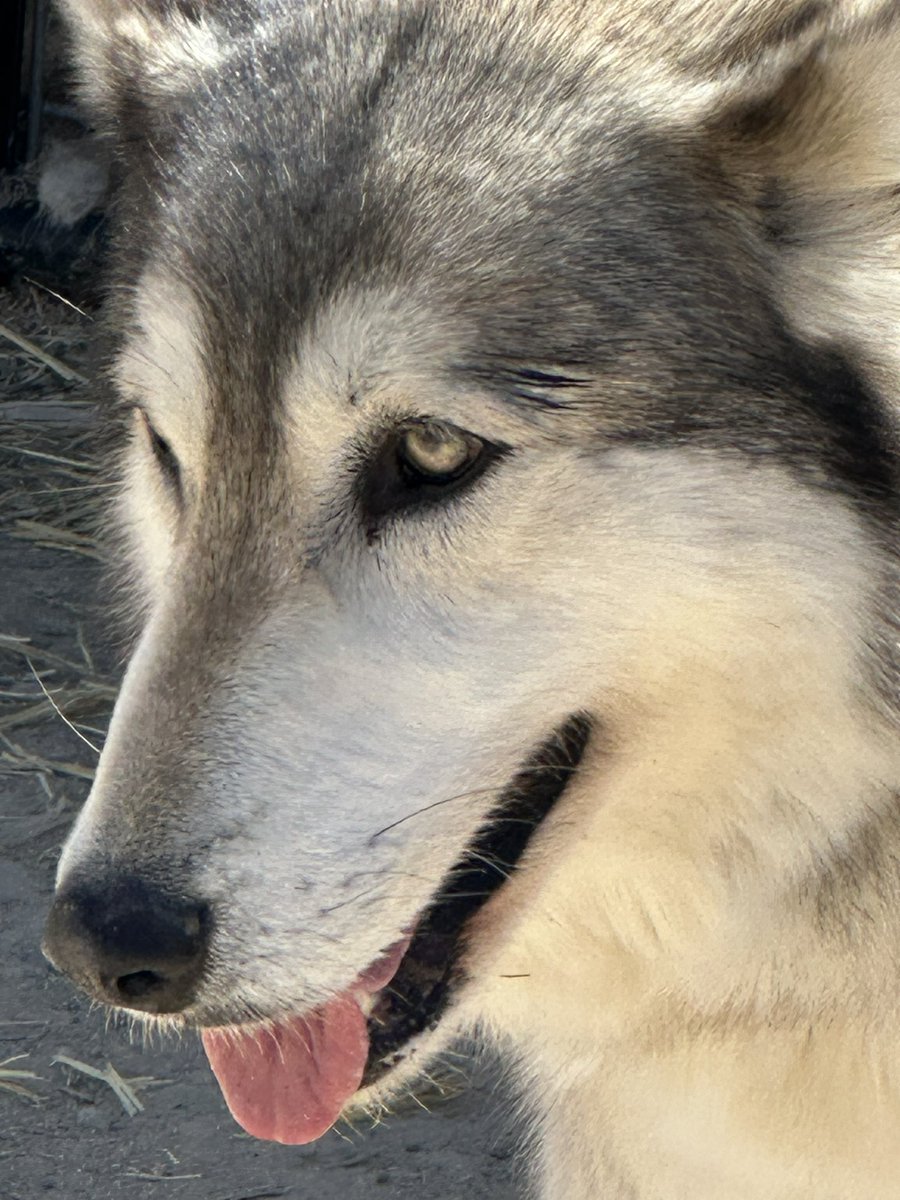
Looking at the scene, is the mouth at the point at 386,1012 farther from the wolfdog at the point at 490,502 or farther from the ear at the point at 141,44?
the ear at the point at 141,44

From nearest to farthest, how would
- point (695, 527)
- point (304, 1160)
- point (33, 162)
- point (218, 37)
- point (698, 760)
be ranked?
point (695, 527) < point (698, 760) < point (218, 37) < point (304, 1160) < point (33, 162)

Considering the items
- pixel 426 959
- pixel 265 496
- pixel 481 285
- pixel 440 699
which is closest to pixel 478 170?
pixel 481 285

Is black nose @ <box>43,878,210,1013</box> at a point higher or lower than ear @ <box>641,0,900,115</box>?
lower

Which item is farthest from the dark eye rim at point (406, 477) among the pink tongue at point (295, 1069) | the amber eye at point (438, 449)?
the pink tongue at point (295, 1069)

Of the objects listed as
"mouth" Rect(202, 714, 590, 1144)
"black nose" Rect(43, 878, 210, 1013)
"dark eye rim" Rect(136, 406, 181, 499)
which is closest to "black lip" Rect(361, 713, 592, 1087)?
"mouth" Rect(202, 714, 590, 1144)

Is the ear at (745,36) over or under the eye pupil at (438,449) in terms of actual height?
over

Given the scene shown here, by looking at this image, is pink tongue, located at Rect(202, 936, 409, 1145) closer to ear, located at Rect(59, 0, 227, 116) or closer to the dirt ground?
the dirt ground

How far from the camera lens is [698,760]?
1.93 m

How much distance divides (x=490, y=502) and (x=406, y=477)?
0.35 ft

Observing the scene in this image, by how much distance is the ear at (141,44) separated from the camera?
2.18 metres

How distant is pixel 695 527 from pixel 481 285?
0.34 meters

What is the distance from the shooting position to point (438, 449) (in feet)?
5.90

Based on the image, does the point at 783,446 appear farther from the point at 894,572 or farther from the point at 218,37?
the point at 218,37

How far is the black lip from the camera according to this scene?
193 cm
